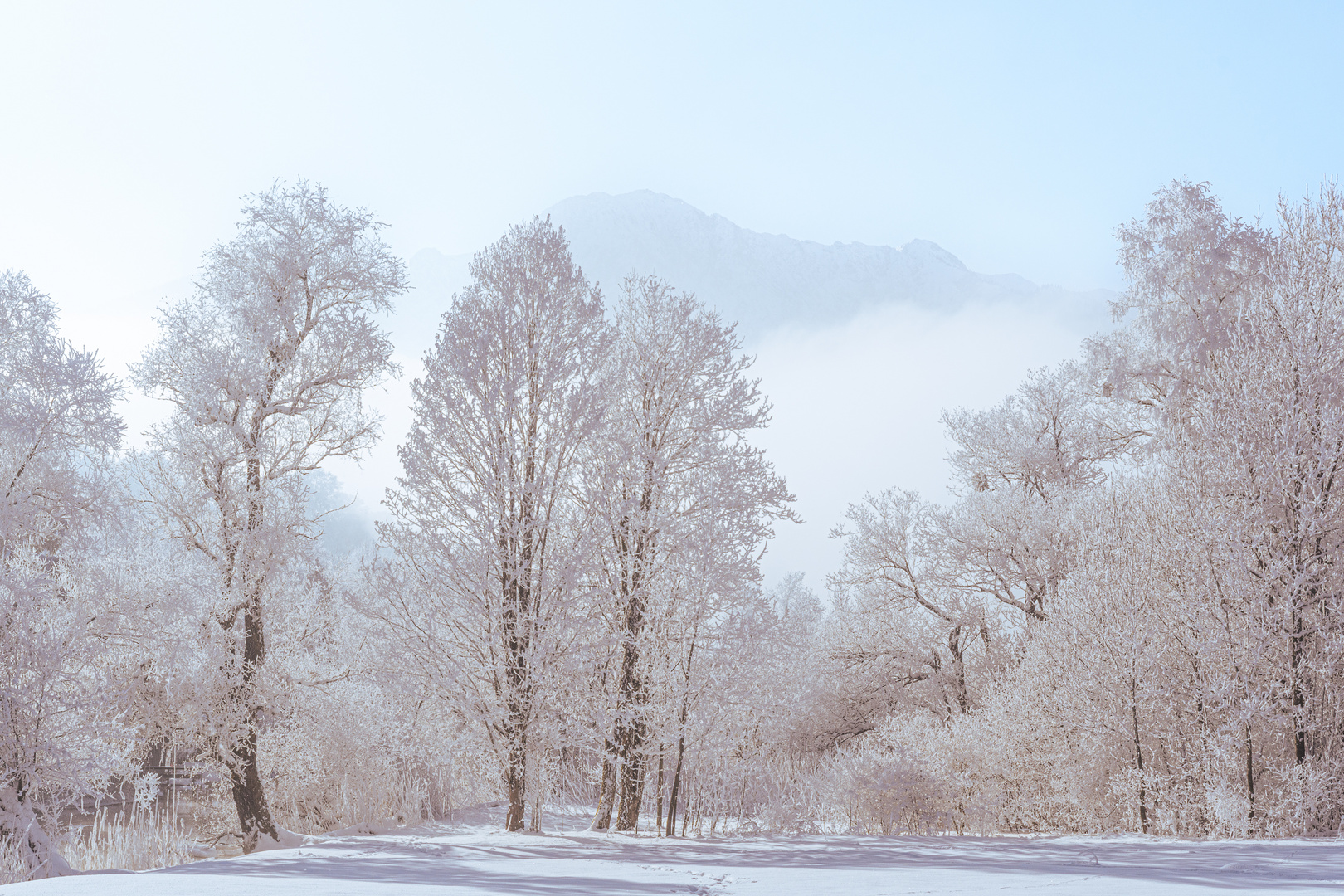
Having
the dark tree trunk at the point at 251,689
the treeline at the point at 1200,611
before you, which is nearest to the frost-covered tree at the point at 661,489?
the treeline at the point at 1200,611

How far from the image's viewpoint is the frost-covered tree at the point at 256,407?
38.2ft

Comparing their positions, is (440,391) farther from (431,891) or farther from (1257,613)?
(1257,613)

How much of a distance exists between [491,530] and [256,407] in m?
5.79

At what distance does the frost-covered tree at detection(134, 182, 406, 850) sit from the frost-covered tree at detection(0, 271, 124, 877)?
1132 millimetres

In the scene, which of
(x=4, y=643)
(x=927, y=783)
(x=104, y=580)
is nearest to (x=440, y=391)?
(x=4, y=643)

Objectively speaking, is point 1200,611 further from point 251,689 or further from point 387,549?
point 251,689

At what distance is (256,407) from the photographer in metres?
12.2

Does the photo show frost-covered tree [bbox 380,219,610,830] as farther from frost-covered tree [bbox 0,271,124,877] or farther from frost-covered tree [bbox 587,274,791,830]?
frost-covered tree [bbox 0,271,124,877]

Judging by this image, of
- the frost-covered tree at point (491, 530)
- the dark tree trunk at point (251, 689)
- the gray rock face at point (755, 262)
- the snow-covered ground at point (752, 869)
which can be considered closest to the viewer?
the snow-covered ground at point (752, 869)

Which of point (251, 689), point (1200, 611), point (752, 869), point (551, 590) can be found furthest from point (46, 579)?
point (1200, 611)

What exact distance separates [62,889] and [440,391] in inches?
249

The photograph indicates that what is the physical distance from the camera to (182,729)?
1190 centimetres

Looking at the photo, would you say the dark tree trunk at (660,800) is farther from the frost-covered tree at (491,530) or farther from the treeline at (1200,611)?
the treeline at (1200,611)

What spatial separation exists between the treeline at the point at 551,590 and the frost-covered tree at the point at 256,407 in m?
0.05
